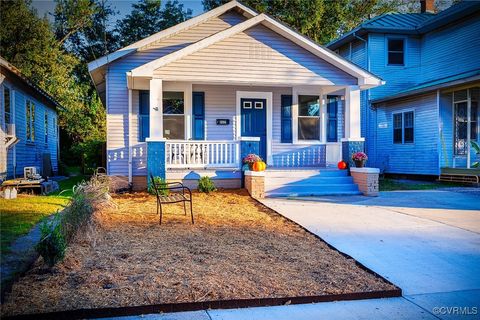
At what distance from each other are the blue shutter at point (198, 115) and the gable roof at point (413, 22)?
33.3 ft

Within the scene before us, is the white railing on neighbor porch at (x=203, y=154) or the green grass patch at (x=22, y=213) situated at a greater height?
the white railing on neighbor porch at (x=203, y=154)

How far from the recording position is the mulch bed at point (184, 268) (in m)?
3.65

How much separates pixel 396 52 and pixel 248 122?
10419 millimetres

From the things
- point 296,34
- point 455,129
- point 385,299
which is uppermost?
point 296,34

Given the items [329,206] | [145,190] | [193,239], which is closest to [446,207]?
[329,206]

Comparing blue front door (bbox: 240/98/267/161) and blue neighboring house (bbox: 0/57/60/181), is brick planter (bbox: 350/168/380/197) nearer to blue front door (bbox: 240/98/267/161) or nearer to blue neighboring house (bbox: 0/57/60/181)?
blue front door (bbox: 240/98/267/161)

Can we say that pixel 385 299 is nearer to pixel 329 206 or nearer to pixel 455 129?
pixel 329 206

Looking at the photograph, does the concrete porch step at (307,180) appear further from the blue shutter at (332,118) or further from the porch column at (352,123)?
the blue shutter at (332,118)

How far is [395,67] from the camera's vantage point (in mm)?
19344

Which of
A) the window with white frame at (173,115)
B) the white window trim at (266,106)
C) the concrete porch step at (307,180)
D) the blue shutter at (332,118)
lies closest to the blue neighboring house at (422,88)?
the blue shutter at (332,118)

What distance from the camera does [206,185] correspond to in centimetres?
1082

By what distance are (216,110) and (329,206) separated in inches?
223

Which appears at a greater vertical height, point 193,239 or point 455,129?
point 455,129

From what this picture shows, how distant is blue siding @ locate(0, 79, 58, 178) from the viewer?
13.4 m
